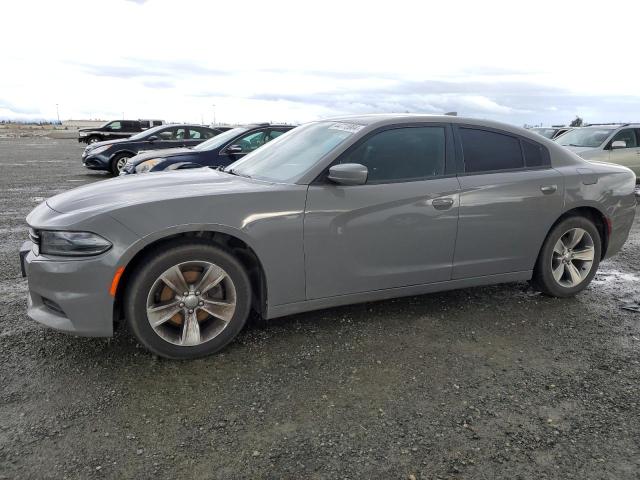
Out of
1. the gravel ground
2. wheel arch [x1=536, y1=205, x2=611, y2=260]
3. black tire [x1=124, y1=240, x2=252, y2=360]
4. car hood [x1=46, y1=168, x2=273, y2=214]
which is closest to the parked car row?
wheel arch [x1=536, y1=205, x2=611, y2=260]

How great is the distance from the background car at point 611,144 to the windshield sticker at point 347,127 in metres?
8.92

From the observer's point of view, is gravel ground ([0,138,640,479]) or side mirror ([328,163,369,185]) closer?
gravel ground ([0,138,640,479])

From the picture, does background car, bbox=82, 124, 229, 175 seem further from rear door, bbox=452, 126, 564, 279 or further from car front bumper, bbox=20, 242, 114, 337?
car front bumper, bbox=20, 242, 114, 337

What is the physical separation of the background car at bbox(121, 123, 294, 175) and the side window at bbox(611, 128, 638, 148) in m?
7.93

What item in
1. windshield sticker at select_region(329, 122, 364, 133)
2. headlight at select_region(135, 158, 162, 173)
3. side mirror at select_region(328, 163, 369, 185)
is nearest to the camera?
side mirror at select_region(328, 163, 369, 185)

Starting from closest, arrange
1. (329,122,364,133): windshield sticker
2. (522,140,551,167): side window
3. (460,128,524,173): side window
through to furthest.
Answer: (329,122,364,133): windshield sticker
(460,128,524,173): side window
(522,140,551,167): side window

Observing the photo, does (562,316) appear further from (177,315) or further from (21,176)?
(21,176)

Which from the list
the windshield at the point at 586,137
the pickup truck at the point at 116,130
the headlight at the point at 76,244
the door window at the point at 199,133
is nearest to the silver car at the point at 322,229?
the headlight at the point at 76,244

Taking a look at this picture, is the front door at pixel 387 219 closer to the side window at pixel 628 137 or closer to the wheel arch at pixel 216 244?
the wheel arch at pixel 216 244

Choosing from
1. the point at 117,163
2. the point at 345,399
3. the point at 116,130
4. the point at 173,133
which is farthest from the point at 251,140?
the point at 116,130

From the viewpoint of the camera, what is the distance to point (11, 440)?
2.49m

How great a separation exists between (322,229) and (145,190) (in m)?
1.23

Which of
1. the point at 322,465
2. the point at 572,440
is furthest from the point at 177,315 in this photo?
the point at 572,440

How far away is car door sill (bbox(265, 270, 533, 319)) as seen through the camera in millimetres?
3529
